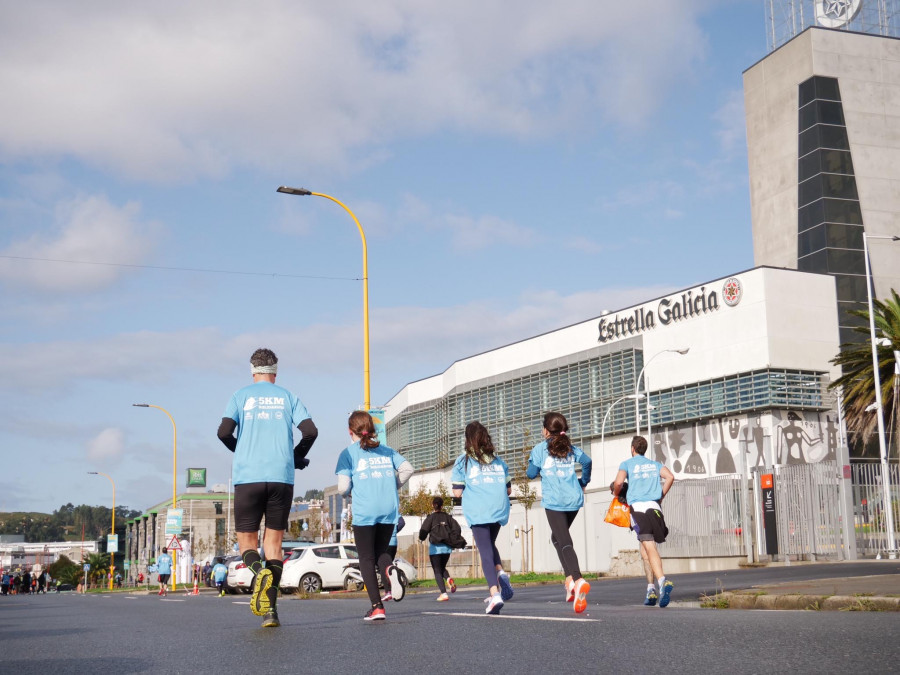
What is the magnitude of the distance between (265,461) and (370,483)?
4.42 feet

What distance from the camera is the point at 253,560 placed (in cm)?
806

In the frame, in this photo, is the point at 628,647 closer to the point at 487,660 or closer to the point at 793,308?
the point at 487,660

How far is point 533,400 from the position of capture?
59969mm

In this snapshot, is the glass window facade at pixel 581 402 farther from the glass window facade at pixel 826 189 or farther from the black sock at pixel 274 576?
the black sock at pixel 274 576

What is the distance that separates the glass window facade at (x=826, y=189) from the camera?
5478 centimetres

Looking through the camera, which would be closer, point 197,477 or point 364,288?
point 364,288

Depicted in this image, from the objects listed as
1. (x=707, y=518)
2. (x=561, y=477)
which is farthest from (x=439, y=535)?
(x=707, y=518)

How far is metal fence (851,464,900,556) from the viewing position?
97.6 ft

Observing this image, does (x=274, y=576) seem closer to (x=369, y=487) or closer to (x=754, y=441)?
(x=369, y=487)

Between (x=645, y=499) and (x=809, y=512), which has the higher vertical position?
(x=645, y=499)

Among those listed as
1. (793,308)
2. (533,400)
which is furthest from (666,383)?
(533,400)

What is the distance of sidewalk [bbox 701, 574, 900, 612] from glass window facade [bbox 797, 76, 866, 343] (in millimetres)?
45478

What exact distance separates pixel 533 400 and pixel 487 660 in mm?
55222

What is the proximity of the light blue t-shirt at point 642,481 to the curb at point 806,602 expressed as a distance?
1.28 metres
